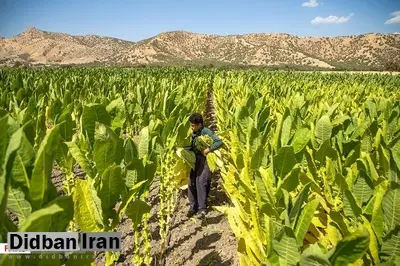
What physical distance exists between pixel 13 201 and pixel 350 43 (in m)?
114

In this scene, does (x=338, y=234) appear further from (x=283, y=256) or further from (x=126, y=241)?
(x=126, y=241)

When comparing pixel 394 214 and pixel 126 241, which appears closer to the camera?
pixel 394 214

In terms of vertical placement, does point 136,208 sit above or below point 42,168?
below

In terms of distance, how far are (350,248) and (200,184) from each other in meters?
3.26

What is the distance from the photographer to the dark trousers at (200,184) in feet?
14.0

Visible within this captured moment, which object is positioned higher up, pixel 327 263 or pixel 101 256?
pixel 327 263

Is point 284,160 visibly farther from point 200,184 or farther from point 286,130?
point 200,184

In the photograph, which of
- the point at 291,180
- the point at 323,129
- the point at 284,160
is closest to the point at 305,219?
the point at 291,180

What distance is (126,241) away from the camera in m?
3.51

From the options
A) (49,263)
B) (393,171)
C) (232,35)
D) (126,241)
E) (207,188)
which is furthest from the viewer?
(232,35)

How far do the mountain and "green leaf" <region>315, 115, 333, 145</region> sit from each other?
75.5m

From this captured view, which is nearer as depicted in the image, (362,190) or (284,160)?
(362,190)

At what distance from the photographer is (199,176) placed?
4332mm

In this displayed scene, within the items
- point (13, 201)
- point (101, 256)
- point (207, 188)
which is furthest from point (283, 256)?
point (207, 188)
